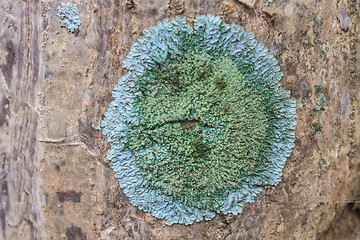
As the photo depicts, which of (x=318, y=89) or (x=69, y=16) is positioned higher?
(x=69, y=16)

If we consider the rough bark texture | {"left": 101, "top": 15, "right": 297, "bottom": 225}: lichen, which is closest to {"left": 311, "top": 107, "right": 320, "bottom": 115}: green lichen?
the rough bark texture

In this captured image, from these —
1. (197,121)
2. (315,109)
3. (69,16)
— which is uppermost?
(69,16)

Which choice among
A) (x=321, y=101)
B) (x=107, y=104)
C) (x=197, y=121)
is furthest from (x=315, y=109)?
(x=107, y=104)

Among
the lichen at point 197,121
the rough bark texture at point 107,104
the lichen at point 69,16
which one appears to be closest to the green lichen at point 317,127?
the rough bark texture at point 107,104

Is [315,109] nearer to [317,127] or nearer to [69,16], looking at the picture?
[317,127]

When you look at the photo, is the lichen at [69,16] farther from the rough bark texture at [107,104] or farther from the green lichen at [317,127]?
the green lichen at [317,127]

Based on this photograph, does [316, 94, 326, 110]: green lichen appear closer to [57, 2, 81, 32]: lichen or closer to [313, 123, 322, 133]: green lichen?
[313, 123, 322, 133]: green lichen
